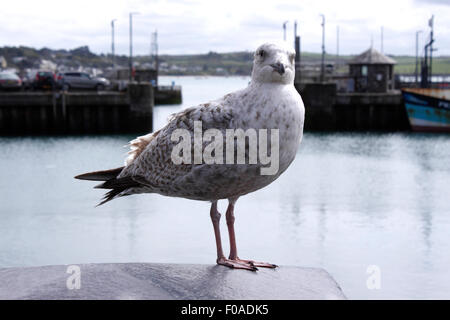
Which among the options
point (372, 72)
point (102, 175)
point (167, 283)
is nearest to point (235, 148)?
point (167, 283)

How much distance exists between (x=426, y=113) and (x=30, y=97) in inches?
1199

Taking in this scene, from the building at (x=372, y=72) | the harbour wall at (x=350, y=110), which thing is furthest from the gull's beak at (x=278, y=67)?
the building at (x=372, y=72)

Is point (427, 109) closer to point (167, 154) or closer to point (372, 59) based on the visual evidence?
point (372, 59)

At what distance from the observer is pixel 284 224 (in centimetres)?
1903

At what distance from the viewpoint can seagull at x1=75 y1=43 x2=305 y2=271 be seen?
4184 millimetres

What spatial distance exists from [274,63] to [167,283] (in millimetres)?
1703

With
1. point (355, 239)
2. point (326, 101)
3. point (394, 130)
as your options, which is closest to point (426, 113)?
point (394, 130)

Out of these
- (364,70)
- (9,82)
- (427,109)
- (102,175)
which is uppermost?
(364,70)

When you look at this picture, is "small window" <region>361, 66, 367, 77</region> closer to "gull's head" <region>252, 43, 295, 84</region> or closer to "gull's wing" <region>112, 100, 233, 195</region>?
"gull's wing" <region>112, 100, 233, 195</region>

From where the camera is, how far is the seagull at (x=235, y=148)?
4184 mm

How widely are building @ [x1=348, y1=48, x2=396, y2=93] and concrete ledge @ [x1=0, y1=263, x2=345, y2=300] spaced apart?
2085 inches

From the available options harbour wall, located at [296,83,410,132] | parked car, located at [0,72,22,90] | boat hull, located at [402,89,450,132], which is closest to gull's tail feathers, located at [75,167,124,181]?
harbour wall, located at [296,83,410,132]
